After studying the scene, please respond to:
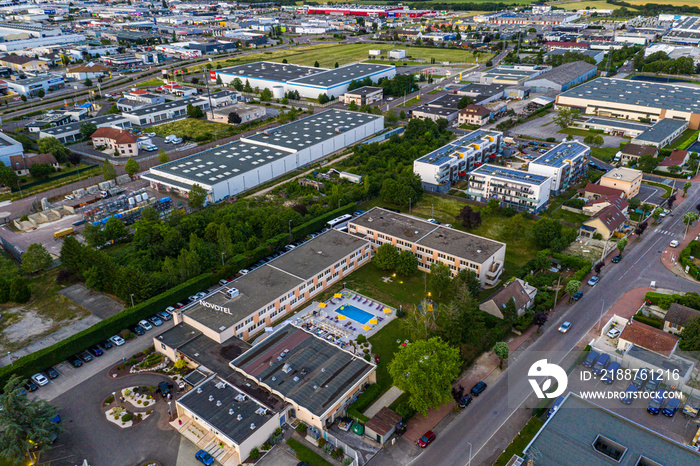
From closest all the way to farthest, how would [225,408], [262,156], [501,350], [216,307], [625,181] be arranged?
[225,408] < [501,350] < [216,307] < [625,181] < [262,156]

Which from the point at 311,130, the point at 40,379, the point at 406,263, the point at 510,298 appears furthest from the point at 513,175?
the point at 40,379

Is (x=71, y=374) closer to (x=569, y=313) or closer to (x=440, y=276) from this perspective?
(x=440, y=276)

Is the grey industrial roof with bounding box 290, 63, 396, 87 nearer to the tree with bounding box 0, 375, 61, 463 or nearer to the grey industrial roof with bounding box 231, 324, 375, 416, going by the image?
the grey industrial roof with bounding box 231, 324, 375, 416

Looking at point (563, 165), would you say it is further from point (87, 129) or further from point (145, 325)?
point (87, 129)

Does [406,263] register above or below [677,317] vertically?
above

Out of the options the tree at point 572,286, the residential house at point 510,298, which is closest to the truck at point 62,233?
the residential house at point 510,298

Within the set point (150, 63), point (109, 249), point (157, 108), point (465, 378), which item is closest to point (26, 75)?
point (150, 63)
